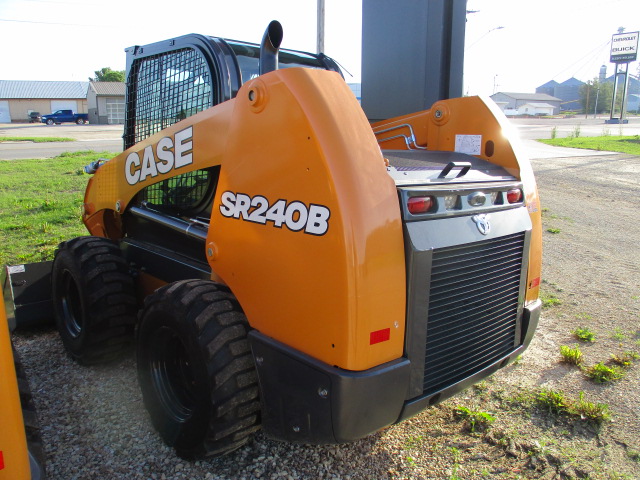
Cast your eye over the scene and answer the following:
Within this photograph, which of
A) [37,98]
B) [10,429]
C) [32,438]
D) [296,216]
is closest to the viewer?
[10,429]

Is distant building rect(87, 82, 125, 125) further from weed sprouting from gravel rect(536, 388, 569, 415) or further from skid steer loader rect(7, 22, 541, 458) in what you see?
weed sprouting from gravel rect(536, 388, 569, 415)

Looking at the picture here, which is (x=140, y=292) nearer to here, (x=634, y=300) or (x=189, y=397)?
(x=189, y=397)

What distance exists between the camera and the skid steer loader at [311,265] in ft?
6.47

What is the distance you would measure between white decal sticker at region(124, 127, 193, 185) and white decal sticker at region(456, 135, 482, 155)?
1633 mm

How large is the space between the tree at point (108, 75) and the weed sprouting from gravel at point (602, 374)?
243 feet

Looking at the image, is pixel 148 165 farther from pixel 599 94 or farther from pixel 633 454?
pixel 599 94

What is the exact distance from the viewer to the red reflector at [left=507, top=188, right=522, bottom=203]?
2641 mm

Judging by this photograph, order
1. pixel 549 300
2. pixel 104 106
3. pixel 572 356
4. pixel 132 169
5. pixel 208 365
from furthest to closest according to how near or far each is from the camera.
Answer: pixel 104 106 < pixel 549 300 < pixel 572 356 < pixel 132 169 < pixel 208 365

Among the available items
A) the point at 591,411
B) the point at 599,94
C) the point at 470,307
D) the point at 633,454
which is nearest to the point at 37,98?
the point at 470,307

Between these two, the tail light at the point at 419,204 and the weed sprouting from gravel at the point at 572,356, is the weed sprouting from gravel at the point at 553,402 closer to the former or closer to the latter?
the weed sprouting from gravel at the point at 572,356

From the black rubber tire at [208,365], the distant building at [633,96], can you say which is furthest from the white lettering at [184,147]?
the distant building at [633,96]

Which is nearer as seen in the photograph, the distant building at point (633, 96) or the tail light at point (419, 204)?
the tail light at point (419, 204)

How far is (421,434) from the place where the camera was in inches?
110

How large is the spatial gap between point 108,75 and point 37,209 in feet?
243
